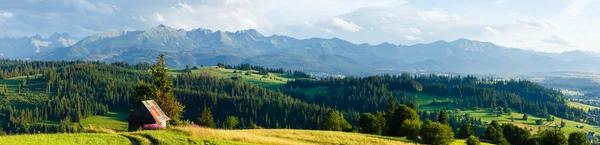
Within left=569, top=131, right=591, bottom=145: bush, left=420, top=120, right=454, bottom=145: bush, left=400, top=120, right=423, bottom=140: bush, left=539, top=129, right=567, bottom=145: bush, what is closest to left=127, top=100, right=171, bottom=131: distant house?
left=420, top=120, right=454, bottom=145: bush

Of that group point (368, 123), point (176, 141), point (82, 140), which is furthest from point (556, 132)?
point (82, 140)

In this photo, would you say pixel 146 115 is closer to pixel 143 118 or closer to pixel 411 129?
pixel 143 118

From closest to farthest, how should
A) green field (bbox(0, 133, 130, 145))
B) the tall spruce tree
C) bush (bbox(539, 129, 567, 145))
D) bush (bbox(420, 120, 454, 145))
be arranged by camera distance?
green field (bbox(0, 133, 130, 145)) < bush (bbox(420, 120, 454, 145)) < the tall spruce tree < bush (bbox(539, 129, 567, 145))

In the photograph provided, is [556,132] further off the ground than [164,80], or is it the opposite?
[164,80]

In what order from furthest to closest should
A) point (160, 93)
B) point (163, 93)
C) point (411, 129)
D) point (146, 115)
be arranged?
point (163, 93), point (411, 129), point (160, 93), point (146, 115)

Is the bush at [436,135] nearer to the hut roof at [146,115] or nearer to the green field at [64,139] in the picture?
the hut roof at [146,115]

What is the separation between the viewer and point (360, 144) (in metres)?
52.5

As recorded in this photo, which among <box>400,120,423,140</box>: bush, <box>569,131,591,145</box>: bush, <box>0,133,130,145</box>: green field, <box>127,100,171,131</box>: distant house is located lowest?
<box>569,131,591,145</box>: bush

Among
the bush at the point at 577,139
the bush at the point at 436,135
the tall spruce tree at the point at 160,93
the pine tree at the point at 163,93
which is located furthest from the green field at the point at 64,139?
the bush at the point at 577,139

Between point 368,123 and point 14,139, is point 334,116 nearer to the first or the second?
point 368,123

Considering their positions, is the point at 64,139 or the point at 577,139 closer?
the point at 64,139

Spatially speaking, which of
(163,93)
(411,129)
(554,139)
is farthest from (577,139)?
(163,93)

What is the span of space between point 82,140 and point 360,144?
110ft

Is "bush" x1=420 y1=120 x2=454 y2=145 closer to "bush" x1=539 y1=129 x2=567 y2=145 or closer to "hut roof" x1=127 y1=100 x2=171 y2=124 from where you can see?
"bush" x1=539 y1=129 x2=567 y2=145
